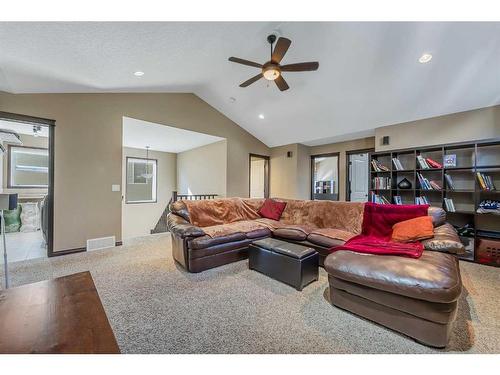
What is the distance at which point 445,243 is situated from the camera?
7.23 feet

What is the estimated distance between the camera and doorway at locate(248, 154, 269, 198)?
716cm

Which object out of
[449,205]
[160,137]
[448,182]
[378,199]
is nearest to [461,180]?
[448,182]

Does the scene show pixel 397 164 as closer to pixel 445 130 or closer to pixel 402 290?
pixel 445 130

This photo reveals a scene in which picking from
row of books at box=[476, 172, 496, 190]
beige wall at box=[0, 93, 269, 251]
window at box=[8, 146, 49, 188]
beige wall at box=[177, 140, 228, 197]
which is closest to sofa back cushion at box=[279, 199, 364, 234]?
row of books at box=[476, 172, 496, 190]

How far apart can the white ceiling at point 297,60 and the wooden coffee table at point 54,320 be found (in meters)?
2.38

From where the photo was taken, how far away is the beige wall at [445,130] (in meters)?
3.52

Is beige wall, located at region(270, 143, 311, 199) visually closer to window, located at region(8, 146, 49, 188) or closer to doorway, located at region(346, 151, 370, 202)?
doorway, located at region(346, 151, 370, 202)

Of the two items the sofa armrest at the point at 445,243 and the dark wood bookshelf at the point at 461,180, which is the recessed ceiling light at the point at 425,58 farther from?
the sofa armrest at the point at 445,243

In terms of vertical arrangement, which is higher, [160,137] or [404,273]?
[160,137]

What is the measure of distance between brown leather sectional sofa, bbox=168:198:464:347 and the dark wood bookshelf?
1.35 meters

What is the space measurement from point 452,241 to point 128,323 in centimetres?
310

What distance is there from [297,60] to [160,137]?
3.89 metres

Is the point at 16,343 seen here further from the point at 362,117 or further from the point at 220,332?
the point at 362,117
